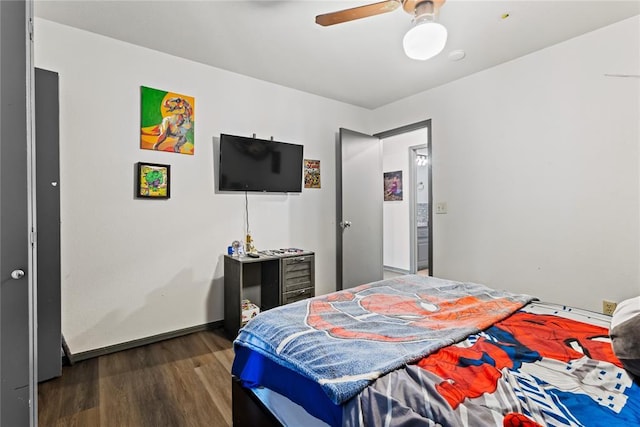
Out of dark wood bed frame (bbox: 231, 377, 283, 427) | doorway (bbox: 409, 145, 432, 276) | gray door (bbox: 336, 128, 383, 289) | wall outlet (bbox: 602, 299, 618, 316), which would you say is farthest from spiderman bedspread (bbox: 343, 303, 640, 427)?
doorway (bbox: 409, 145, 432, 276)

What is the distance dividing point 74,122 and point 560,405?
3.23 meters

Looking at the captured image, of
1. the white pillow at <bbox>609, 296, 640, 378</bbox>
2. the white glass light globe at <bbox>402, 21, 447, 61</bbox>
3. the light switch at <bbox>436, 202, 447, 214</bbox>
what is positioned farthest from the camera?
the light switch at <bbox>436, 202, 447, 214</bbox>

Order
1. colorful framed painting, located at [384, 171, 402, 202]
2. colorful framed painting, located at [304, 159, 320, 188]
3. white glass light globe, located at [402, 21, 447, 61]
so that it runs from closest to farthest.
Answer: white glass light globe, located at [402, 21, 447, 61] < colorful framed painting, located at [304, 159, 320, 188] < colorful framed painting, located at [384, 171, 402, 202]

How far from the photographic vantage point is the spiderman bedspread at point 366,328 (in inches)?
39.6

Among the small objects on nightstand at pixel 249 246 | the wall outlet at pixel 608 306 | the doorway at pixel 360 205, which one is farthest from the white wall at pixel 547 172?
the small objects on nightstand at pixel 249 246

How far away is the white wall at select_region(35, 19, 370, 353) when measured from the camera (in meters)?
2.34

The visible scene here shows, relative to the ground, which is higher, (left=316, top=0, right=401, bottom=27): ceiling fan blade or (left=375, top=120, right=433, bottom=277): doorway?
(left=316, top=0, right=401, bottom=27): ceiling fan blade

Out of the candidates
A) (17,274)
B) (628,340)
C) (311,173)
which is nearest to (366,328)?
(628,340)

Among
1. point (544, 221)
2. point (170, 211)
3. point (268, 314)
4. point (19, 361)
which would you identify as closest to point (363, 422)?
point (268, 314)

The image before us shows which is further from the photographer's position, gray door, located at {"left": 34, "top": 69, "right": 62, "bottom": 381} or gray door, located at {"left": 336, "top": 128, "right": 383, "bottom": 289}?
gray door, located at {"left": 336, "top": 128, "right": 383, "bottom": 289}

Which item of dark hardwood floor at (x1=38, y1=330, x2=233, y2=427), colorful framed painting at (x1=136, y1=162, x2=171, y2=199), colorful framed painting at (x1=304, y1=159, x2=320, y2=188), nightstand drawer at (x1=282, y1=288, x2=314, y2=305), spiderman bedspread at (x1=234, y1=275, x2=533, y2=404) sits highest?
colorful framed painting at (x1=304, y1=159, x2=320, y2=188)

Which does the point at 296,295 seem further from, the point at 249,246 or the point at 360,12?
the point at 360,12

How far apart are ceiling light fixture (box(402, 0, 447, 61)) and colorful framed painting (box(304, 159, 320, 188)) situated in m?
2.16

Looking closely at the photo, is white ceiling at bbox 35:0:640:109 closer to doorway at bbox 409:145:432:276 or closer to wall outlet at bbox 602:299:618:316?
wall outlet at bbox 602:299:618:316
